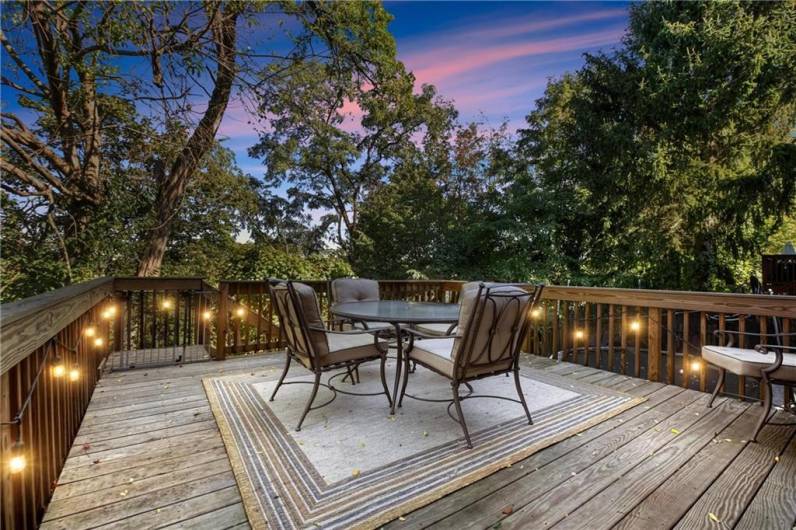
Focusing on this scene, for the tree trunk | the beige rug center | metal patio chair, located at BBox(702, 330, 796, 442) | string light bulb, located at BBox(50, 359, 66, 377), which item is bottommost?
the beige rug center

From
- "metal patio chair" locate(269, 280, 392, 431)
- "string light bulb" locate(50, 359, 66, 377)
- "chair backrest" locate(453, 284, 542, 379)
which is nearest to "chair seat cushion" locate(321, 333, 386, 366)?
"metal patio chair" locate(269, 280, 392, 431)

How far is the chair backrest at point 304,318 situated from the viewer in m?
2.39

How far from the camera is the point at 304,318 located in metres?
2.39

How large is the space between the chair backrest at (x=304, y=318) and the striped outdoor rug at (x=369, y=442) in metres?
0.51

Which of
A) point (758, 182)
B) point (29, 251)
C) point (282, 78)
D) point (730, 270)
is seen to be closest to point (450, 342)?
point (282, 78)

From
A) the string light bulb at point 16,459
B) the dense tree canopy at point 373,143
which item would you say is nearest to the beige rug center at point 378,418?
the string light bulb at point 16,459

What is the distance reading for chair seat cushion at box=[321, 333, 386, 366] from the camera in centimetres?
254

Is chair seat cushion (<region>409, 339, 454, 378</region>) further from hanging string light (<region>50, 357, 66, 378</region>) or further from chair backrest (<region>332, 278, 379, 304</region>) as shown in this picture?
hanging string light (<region>50, 357, 66, 378</region>)

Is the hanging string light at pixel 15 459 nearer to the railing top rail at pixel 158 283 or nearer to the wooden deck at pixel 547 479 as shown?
the wooden deck at pixel 547 479

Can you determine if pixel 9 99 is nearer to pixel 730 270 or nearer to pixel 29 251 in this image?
pixel 29 251

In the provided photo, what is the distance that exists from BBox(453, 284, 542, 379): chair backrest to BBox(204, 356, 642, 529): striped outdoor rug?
0.45m

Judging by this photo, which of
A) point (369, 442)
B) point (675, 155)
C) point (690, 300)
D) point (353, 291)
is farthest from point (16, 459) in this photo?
point (675, 155)

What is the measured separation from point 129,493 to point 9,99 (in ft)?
20.8

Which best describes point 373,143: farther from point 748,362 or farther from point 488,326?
point 748,362
